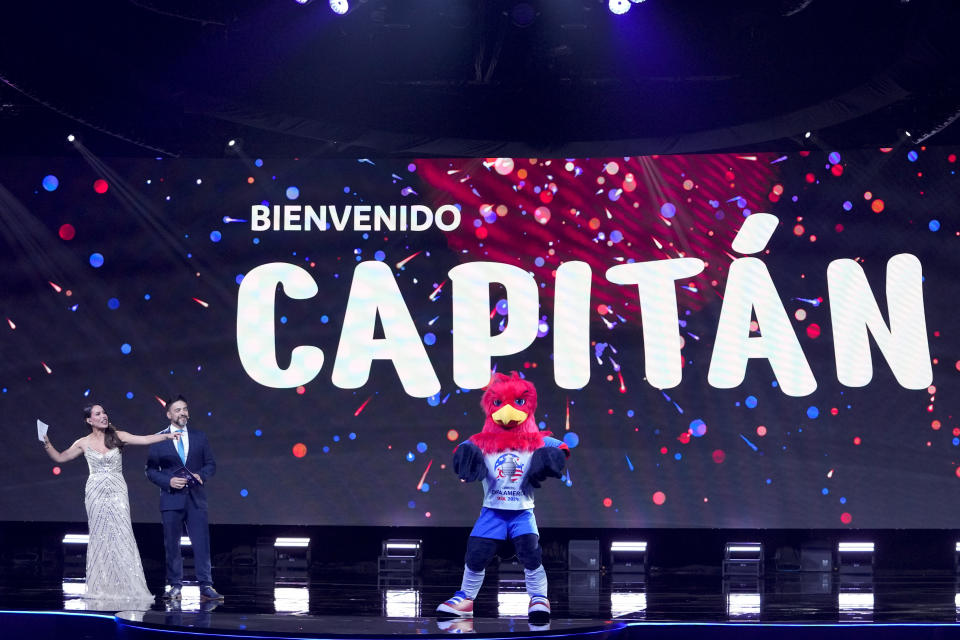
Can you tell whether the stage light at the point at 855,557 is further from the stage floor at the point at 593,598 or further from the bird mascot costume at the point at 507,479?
the bird mascot costume at the point at 507,479

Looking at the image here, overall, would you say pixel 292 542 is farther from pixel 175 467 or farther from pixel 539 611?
pixel 539 611

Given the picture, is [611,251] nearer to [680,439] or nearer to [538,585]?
[680,439]

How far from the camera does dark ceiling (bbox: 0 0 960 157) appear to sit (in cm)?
775

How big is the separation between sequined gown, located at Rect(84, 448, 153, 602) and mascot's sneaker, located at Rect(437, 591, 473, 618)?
214cm

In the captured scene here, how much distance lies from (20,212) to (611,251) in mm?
4690

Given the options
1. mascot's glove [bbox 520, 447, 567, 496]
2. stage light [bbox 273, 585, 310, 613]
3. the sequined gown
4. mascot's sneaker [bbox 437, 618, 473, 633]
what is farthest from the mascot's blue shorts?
the sequined gown

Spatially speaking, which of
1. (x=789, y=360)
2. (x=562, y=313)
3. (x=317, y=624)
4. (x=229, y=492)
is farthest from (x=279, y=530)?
(x=789, y=360)

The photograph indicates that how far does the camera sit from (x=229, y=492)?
8.78 m

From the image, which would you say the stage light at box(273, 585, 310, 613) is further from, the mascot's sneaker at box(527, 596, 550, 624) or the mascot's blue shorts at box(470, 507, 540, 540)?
the mascot's sneaker at box(527, 596, 550, 624)

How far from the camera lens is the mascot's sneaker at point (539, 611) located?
574 cm

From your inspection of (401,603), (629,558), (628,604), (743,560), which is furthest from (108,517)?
(743,560)

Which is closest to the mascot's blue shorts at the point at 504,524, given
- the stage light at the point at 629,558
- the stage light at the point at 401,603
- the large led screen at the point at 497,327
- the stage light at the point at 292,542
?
the stage light at the point at 401,603

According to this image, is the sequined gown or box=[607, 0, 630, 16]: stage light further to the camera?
box=[607, 0, 630, 16]: stage light

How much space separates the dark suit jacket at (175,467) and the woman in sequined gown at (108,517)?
0.29ft
